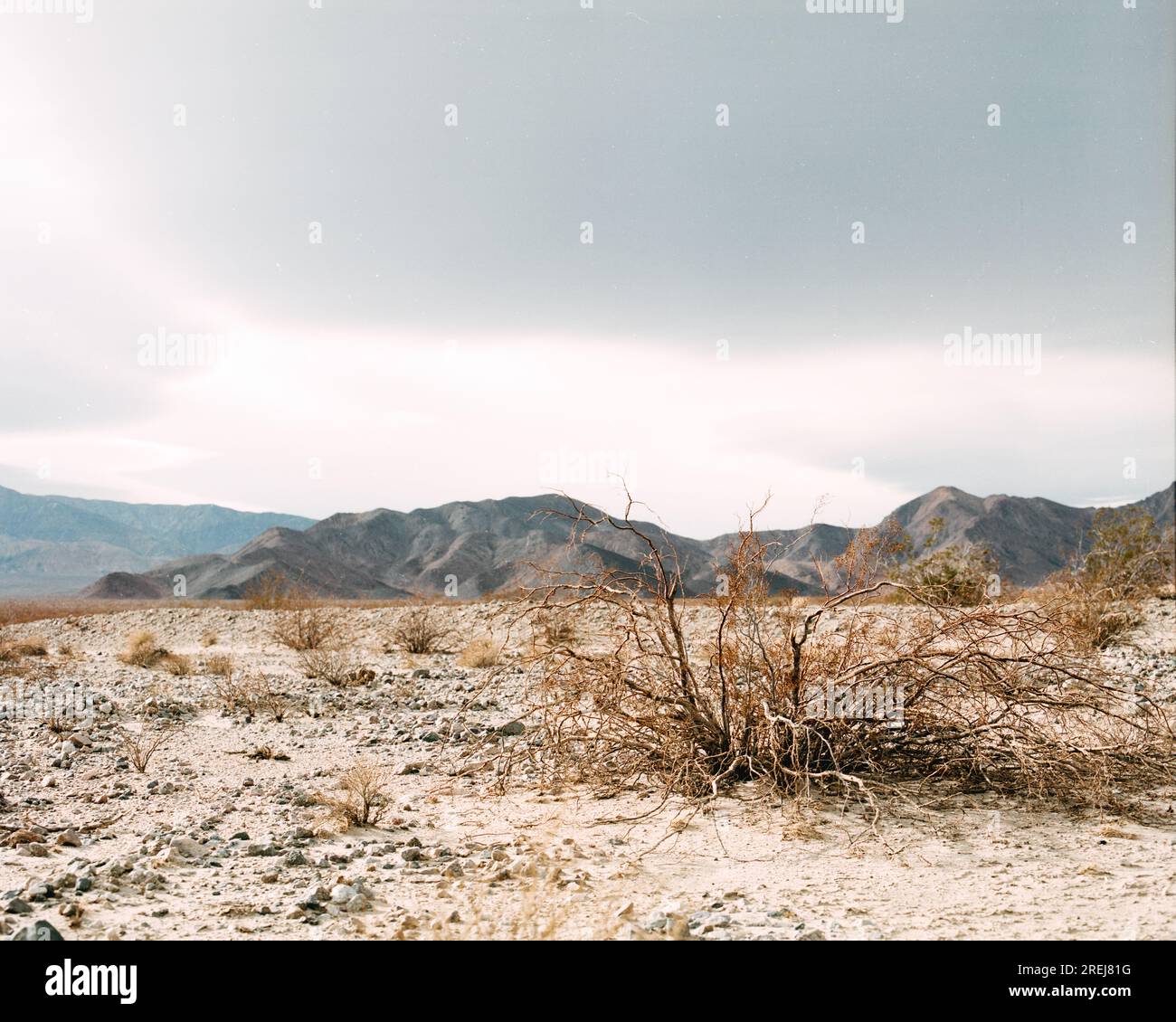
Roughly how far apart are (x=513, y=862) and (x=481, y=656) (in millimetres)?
9549

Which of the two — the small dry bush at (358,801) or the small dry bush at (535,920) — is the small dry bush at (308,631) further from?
the small dry bush at (535,920)

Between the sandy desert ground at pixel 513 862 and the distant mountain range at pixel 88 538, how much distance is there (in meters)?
126

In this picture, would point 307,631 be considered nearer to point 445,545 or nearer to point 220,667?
point 220,667

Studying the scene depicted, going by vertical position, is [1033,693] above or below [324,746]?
above

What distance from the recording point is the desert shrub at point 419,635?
16.1 m

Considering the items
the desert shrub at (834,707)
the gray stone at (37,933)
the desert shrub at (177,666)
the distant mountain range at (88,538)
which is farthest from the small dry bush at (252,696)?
the distant mountain range at (88,538)

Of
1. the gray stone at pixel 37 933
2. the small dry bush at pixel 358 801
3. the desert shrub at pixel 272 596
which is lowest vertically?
the small dry bush at pixel 358 801

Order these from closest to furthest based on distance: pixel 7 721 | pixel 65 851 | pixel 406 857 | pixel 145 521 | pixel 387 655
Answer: pixel 406 857 → pixel 65 851 → pixel 7 721 → pixel 387 655 → pixel 145 521

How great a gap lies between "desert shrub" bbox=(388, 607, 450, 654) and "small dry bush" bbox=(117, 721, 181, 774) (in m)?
6.34

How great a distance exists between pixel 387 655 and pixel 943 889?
1276 cm

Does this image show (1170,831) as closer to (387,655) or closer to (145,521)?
(387,655)

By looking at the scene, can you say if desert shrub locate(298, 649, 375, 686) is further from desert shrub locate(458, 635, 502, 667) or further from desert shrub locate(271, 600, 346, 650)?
desert shrub locate(271, 600, 346, 650)
